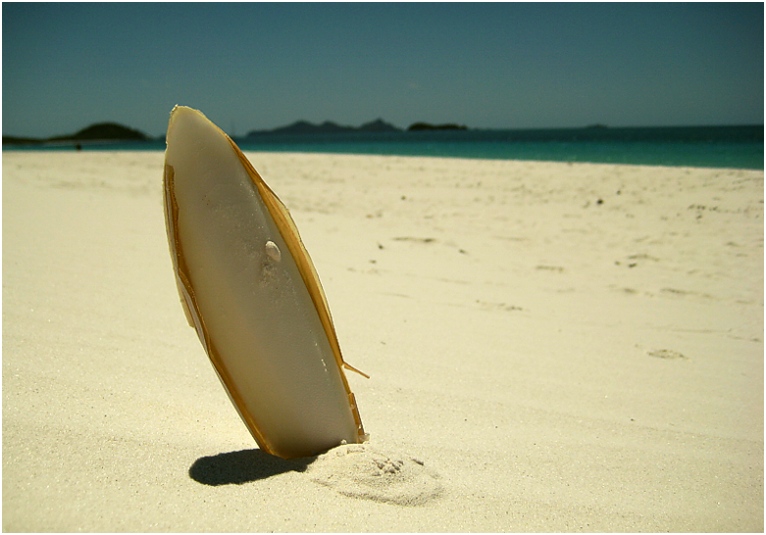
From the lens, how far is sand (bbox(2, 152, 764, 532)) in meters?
1.15

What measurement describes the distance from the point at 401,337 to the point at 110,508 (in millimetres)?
1502

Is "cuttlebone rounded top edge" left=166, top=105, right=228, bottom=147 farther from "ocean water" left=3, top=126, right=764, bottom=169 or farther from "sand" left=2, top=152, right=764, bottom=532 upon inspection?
"ocean water" left=3, top=126, right=764, bottom=169

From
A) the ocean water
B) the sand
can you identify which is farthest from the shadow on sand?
the ocean water

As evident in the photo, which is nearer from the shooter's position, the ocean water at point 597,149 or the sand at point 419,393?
the sand at point 419,393

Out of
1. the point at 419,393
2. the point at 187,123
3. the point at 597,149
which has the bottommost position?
the point at 419,393

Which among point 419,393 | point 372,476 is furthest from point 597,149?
point 372,476

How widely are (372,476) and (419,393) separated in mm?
702

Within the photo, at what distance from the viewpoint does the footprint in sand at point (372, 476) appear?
46.6 inches

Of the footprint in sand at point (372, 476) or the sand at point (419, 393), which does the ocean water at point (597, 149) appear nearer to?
the sand at point (419, 393)

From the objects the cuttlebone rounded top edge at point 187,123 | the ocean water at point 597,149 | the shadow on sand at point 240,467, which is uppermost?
the ocean water at point 597,149

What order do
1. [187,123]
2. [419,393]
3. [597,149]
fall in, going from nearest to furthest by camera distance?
[187,123]
[419,393]
[597,149]

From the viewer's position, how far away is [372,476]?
1210mm

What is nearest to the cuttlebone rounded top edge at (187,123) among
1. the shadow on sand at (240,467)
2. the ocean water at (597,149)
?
the shadow on sand at (240,467)

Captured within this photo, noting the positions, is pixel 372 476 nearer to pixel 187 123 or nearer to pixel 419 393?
pixel 419 393
